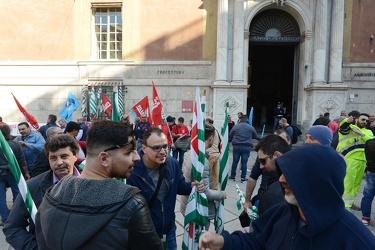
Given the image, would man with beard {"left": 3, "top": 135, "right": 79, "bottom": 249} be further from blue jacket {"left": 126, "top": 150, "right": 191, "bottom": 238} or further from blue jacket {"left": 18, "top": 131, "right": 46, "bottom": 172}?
blue jacket {"left": 18, "top": 131, "right": 46, "bottom": 172}

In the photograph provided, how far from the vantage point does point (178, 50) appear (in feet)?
49.1

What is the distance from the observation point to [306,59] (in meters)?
14.6

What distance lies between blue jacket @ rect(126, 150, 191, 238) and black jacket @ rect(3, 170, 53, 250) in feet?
2.48

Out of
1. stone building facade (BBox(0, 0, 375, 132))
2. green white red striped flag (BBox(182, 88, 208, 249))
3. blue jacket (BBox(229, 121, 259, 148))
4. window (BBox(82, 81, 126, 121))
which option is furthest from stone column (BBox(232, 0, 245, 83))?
green white red striped flag (BBox(182, 88, 208, 249))

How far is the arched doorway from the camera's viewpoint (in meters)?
15.5

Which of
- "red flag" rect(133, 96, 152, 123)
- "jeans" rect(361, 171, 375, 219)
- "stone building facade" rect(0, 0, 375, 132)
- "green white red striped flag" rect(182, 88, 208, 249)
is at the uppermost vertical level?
"stone building facade" rect(0, 0, 375, 132)

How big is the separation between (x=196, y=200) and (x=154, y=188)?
1.93 feet

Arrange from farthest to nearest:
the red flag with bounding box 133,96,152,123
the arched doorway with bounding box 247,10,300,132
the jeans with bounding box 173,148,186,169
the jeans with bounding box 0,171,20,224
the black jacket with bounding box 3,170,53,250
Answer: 1. the arched doorway with bounding box 247,10,300,132
2. the jeans with bounding box 173,148,186,169
3. the red flag with bounding box 133,96,152,123
4. the jeans with bounding box 0,171,20,224
5. the black jacket with bounding box 3,170,53,250

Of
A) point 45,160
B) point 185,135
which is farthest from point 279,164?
point 185,135

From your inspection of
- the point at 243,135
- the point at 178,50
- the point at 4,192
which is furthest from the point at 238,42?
the point at 4,192

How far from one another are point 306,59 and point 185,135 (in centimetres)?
874

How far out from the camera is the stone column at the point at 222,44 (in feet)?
45.8

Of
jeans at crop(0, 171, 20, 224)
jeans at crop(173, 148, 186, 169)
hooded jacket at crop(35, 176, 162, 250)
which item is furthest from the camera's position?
jeans at crop(173, 148, 186, 169)

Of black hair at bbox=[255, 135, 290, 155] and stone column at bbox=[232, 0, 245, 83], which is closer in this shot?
black hair at bbox=[255, 135, 290, 155]
